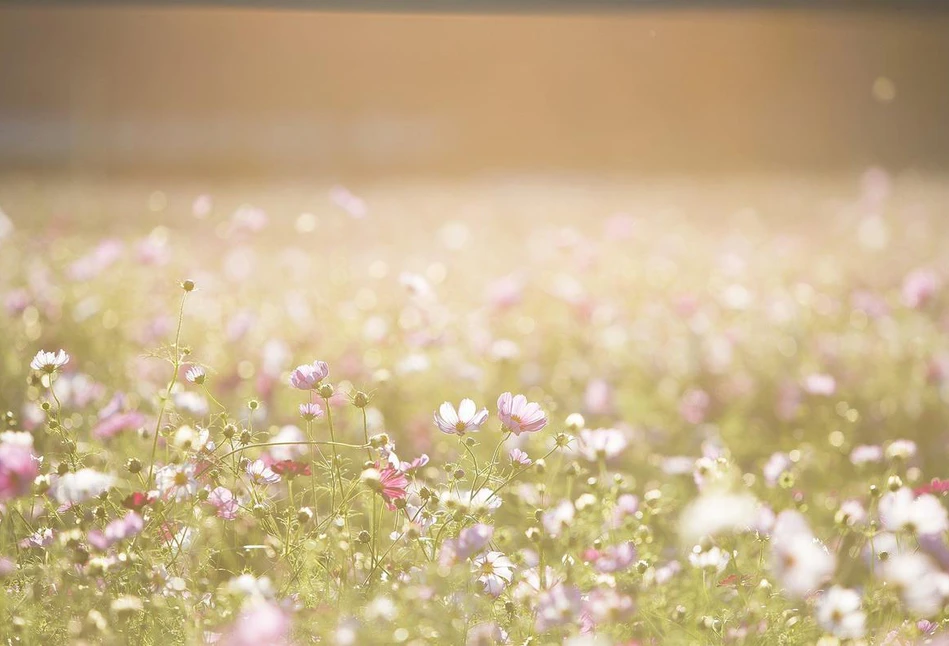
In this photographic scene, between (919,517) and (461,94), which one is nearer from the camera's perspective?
(919,517)

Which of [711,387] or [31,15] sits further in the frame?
[31,15]

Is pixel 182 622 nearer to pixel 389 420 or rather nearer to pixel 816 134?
pixel 389 420

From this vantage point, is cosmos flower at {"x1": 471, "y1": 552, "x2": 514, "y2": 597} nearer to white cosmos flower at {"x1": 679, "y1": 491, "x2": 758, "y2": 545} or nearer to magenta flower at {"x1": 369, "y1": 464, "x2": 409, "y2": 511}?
magenta flower at {"x1": 369, "y1": 464, "x2": 409, "y2": 511}

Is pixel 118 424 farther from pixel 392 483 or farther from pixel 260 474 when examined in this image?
pixel 392 483

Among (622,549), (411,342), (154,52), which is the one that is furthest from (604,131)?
(622,549)

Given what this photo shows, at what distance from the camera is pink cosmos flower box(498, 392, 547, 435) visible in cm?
96

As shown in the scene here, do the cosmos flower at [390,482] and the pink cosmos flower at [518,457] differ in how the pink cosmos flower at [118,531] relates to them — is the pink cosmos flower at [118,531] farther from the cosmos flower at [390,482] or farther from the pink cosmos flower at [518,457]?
the pink cosmos flower at [518,457]

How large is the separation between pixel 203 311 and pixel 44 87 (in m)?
4.38

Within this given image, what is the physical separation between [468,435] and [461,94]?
585cm

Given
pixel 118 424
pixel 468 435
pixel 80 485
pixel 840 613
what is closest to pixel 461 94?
pixel 468 435

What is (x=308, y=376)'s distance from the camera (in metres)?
0.97

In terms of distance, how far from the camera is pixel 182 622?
0.96 meters

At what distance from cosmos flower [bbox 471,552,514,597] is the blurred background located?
5148 mm

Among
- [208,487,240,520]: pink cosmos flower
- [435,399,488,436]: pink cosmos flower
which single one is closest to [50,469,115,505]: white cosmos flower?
[208,487,240,520]: pink cosmos flower
